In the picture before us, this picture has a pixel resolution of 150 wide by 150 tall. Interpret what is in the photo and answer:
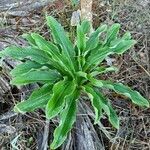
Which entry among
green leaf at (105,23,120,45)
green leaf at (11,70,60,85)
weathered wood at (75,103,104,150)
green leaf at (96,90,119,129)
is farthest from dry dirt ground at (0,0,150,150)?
green leaf at (105,23,120,45)

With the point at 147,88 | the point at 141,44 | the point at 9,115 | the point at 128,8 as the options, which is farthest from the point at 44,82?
the point at 128,8

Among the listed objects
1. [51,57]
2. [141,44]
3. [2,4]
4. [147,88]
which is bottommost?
[147,88]

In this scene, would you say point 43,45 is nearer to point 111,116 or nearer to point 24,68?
point 24,68

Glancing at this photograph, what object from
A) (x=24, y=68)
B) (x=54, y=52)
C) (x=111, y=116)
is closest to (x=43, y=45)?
(x=54, y=52)

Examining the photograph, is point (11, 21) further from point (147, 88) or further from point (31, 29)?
point (147, 88)

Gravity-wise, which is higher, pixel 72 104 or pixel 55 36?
pixel 55 36

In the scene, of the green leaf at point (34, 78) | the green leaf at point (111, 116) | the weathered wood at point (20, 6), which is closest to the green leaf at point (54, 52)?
the green leaf at point (34, 78)

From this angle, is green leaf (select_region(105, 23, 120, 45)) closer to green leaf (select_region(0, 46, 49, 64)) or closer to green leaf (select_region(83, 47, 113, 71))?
green leaf (select_region(83, 47, 113, 71))
